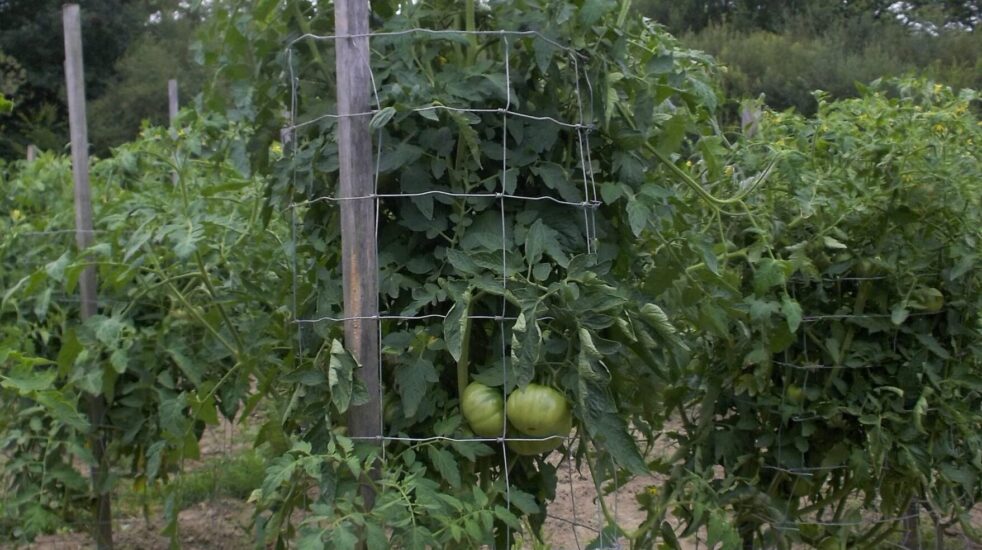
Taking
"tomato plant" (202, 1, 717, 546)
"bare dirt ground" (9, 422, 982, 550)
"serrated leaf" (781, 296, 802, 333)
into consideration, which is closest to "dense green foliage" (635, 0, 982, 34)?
"bare dirt ground" (9, 422, 982, 550)

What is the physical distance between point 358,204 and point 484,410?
0.50 metres

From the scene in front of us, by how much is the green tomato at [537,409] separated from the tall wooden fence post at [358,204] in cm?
30

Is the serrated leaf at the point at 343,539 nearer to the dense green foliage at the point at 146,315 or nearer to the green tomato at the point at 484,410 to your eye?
the green tomato at the point at 484,410

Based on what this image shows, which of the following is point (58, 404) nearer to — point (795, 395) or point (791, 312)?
point (791, 312)

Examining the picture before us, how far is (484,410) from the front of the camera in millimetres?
2066

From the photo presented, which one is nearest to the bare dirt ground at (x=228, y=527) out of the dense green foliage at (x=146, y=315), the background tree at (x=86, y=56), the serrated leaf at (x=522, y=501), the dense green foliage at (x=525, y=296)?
the dense green foliage at (x=525, y=296)

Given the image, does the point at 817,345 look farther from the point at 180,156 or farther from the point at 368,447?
the point at 180,156

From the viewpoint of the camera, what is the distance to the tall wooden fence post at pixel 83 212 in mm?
3445

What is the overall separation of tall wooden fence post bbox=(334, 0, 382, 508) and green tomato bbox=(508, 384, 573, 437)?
0.30 metres

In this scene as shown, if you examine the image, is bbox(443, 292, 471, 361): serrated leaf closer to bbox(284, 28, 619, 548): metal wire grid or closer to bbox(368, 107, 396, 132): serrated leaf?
bbox(284, 28, 619, 548): metal wire grid

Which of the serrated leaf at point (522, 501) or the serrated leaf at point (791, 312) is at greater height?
the serrated leaf at point (791, 312)

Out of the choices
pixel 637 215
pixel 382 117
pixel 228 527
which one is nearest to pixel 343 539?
pixel 382 117

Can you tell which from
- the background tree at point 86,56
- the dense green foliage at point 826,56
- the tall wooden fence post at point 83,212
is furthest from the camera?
the background tree at point 86,56

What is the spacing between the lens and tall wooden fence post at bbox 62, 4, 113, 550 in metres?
3.45
